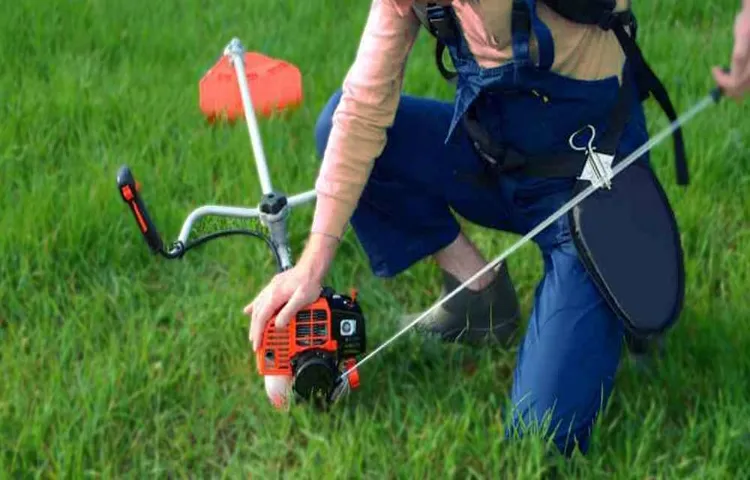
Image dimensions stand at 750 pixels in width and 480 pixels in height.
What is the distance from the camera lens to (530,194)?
8.50 ft

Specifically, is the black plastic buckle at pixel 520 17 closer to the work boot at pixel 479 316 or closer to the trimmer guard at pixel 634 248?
the trimmer guard at pixel 634 248

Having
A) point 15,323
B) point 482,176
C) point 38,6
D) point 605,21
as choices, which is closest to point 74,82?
point 38,6

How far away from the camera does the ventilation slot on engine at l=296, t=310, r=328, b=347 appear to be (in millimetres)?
2439

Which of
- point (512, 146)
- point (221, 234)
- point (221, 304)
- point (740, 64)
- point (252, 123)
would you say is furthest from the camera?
point (252, 123)

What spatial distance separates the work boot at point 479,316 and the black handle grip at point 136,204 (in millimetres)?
655

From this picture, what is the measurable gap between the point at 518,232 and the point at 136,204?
0.88 metres

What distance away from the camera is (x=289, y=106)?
3.77 metres

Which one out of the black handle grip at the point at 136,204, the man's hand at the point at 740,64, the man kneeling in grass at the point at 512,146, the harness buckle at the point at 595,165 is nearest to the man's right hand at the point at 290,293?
the man kneeling in grass at the point at 512,146

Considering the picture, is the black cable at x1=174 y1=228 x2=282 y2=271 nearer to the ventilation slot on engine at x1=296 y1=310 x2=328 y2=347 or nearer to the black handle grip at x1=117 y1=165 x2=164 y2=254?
the black handle grip at x1=117 y1=165 x2=164 y2=254

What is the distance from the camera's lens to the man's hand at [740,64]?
2.15 m

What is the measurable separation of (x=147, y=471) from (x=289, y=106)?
1.60 metres

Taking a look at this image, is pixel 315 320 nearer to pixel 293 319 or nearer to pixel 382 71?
pixel 293 319

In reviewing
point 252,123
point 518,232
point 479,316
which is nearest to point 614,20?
point 518,232

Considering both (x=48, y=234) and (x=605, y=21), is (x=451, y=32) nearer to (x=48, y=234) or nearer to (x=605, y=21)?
(x=605, y=21)
